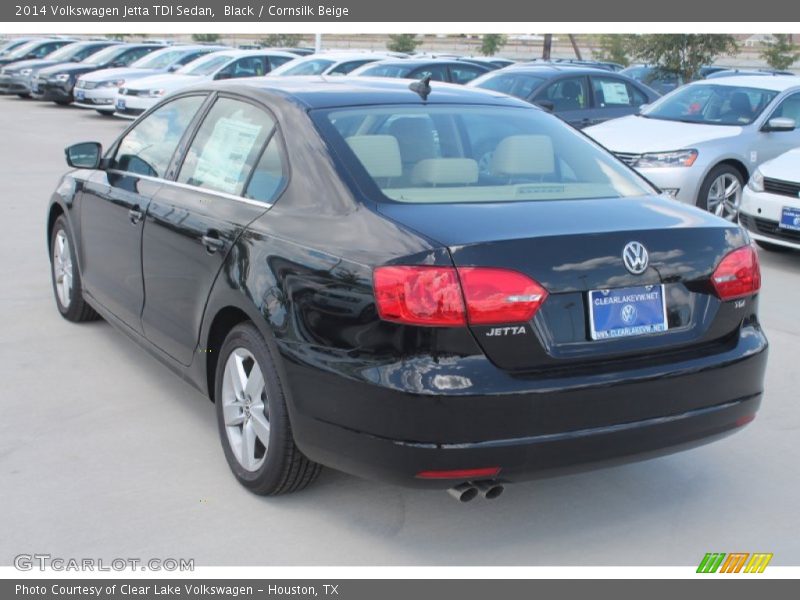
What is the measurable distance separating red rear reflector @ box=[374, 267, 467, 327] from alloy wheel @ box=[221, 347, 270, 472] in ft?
2.71

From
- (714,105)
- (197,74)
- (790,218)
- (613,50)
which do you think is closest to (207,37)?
(613,50)

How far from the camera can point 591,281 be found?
141 inches

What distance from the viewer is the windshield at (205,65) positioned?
21.2 m

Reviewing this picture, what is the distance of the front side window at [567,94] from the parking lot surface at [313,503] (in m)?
8.94

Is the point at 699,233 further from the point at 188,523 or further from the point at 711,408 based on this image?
the point at 188,523

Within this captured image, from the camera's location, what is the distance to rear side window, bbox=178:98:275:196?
4555 mm

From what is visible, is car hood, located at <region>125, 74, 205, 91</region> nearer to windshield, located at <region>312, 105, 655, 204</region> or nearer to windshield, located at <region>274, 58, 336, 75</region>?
windshield, located at <region>274, 58, 336, 75</region>

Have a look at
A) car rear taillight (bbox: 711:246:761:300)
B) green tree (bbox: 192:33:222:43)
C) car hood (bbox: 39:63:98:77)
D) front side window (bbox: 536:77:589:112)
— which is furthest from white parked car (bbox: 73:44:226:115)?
green tree (bbox: 192:33:222:43)

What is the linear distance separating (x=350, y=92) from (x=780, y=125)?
23.8 ft

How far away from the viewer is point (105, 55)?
86.3 ft

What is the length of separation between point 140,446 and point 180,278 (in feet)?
2.53

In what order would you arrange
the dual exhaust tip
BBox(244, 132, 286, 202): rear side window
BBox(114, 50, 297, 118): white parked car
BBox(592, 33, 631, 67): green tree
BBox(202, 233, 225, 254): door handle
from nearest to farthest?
the dual exhaust tip < BBox(244, 132, 286, 202): rear side window < BBox(202, 233, 225, 254): door handle < BBox(114, 50, 297, 118): white parked car < BBox(592, 33, 631, 67): green tree

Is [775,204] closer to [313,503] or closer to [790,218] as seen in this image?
[790,218]

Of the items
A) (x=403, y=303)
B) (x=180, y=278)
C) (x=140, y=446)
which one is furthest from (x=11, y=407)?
(x=403, y=303)
